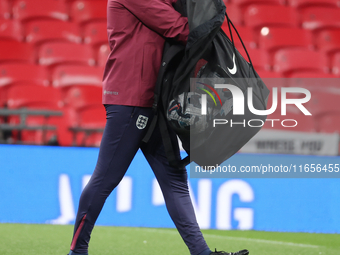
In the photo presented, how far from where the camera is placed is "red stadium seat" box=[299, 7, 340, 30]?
19.6 ft

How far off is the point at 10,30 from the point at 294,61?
135 inches

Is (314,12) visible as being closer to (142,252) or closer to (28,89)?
(28,89)

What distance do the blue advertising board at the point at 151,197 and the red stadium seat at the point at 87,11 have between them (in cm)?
290

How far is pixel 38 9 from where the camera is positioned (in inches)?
210

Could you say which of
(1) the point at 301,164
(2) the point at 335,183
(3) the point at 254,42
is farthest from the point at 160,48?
(3) the point at 254,42

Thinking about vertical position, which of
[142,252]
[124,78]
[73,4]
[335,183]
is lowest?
[142,252]

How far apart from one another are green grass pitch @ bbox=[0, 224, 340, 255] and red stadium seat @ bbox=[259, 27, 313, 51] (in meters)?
3.29

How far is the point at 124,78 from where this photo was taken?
5.52 ft

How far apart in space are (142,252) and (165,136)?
909 mm

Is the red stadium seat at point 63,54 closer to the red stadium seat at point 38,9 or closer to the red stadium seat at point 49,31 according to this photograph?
the red stadium seat at point 49,31

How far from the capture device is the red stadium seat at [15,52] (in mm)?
4879

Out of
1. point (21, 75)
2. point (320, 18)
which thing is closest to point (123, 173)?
point (21, 75)

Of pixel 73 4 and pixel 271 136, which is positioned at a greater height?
pixel 73 4

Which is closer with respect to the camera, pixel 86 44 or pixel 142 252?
pixel 142 252
